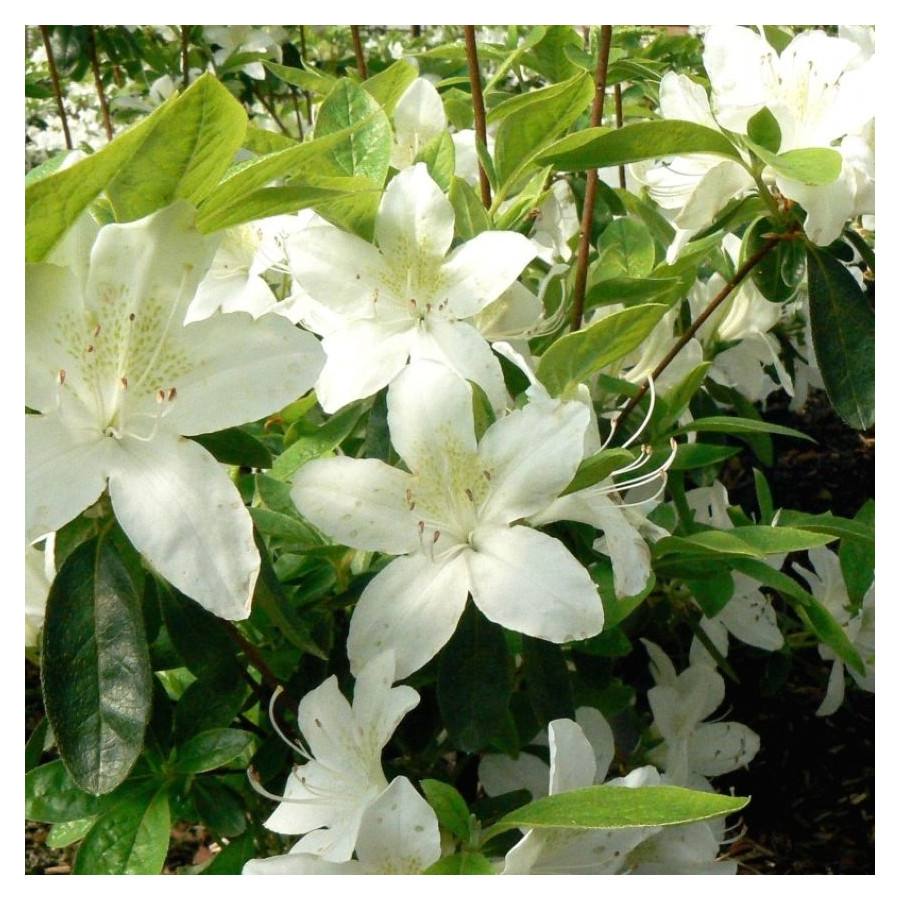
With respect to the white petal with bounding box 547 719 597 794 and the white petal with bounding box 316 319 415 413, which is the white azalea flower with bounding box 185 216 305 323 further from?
the white petal with bounding box 547 719 597 794

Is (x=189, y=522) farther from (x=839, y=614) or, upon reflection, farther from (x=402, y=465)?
(x=839, y=614)

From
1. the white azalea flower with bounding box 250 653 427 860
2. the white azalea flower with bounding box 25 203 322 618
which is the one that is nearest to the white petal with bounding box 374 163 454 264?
the white azalea flower with bounding box 25 203 322 618

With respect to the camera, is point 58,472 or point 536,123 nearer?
point 58,472

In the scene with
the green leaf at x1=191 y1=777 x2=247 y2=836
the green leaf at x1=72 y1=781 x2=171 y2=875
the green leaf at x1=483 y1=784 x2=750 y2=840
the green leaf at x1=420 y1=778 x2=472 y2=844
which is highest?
the green leaf at x1=483 y1=784 x2=750 y2=840

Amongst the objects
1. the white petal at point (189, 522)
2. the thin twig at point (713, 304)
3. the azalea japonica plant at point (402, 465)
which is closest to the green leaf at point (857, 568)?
the azalea japonica plant at point (402, 465)

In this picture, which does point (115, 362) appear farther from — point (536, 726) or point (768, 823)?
point (768, 823)

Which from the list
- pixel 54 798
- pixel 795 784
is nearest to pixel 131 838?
pixel 54 798
